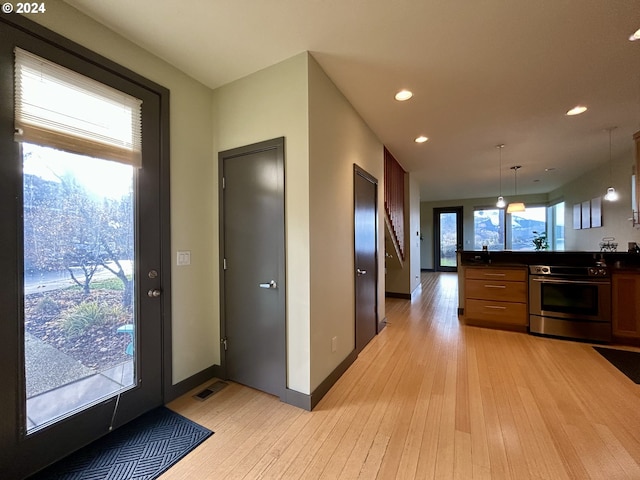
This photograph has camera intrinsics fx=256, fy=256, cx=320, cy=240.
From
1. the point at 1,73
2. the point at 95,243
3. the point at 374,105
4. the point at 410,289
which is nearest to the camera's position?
the point at 1,73

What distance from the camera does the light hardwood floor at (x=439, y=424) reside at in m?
1.51

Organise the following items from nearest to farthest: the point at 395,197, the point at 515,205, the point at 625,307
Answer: the point at 625,307, the point at 395,197, the point at 515,205

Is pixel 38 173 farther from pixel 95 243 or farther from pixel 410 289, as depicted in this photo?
pixel 410 289

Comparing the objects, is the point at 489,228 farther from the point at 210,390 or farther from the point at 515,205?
the point at 210,390

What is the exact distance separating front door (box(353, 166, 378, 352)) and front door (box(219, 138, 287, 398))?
43.1 inches

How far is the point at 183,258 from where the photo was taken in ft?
7.55

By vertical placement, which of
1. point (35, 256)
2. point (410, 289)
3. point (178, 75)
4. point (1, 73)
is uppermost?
point (178, 75)

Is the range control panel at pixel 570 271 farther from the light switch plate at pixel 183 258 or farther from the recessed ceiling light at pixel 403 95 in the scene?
the light switch plate at pixel 183 258

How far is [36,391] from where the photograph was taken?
1.51 m

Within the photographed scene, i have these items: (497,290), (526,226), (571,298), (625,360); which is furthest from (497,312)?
(526,226)

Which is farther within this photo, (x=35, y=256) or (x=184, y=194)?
(x=184, y=194)

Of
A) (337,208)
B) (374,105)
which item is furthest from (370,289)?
(374,105)

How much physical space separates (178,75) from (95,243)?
1601 mm

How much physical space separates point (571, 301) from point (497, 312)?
2.80 ft
